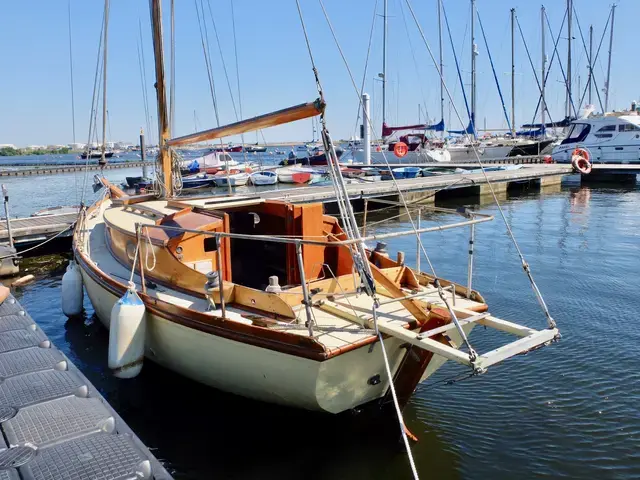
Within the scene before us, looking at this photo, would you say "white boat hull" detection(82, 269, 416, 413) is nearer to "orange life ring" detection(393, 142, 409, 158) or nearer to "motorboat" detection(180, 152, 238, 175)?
"motorboat" detection(180, 152, 238, 175)

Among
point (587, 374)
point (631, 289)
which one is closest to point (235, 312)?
point (587, 374)

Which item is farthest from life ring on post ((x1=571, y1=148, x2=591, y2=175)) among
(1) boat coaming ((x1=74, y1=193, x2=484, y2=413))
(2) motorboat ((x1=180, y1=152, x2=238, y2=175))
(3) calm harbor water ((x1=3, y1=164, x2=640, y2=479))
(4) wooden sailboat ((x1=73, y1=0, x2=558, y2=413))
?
(1) boat coaming ((x1=74, y1=193, x2=484, y2=413))

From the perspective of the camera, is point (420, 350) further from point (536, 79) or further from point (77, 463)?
point (536, 79)

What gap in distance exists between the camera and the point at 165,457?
231 inches

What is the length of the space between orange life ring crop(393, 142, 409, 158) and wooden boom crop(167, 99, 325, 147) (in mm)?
35923

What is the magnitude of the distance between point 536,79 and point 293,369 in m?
57.8

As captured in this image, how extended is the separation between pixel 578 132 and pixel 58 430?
46.0 metres

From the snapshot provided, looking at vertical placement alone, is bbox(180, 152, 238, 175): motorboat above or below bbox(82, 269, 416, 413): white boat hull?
above

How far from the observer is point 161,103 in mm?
10812

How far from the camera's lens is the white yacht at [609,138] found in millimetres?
39594

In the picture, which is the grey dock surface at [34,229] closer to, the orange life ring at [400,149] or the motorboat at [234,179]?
the motorboat at [234,179]

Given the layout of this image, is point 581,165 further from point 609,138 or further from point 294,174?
point 294,174

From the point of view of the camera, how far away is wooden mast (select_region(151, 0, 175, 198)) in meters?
10.1

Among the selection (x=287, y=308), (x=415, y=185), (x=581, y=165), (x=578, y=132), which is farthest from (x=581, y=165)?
(x=287, y=308)
